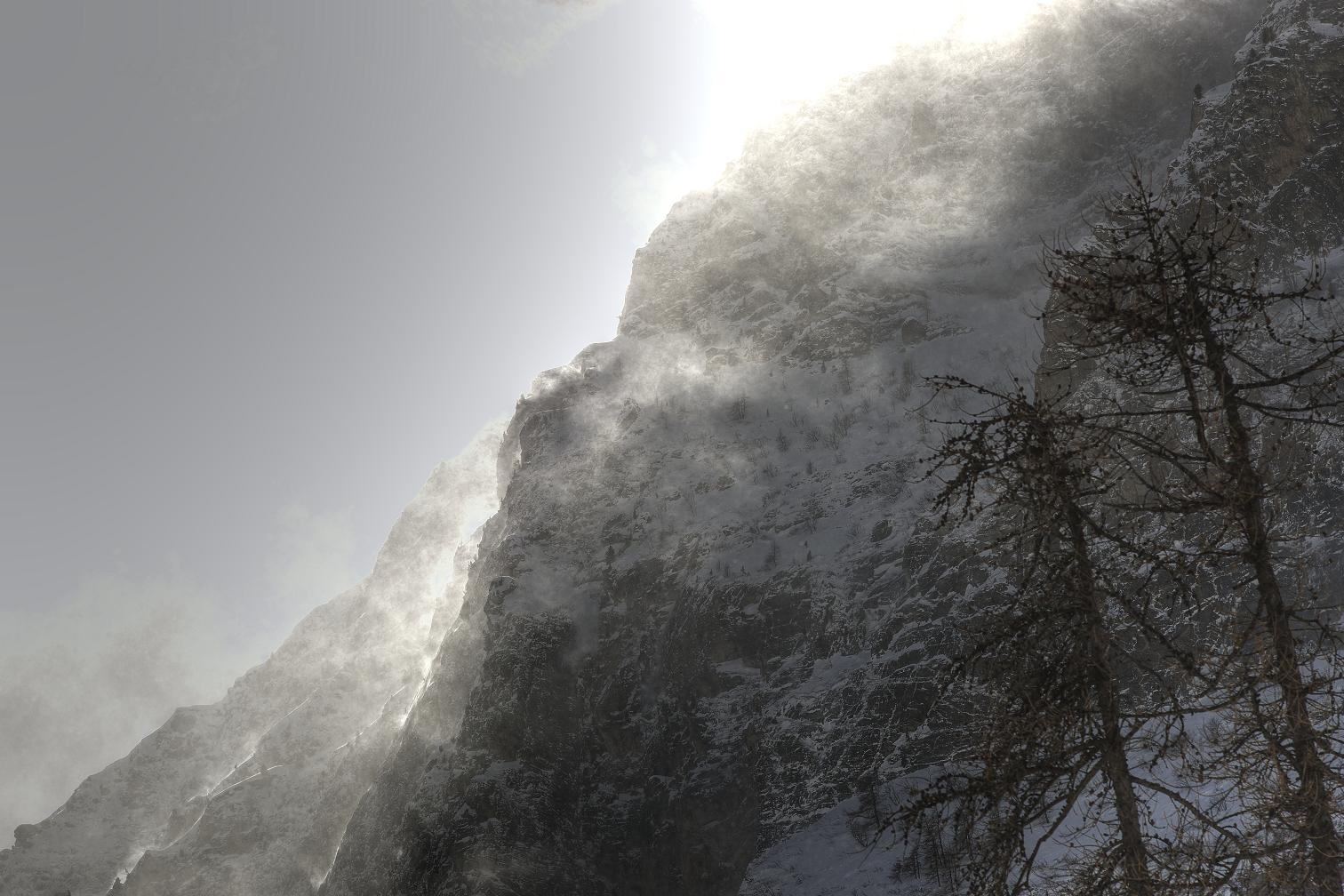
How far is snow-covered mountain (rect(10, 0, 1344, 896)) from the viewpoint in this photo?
5912 cm

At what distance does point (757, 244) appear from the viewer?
341 ft

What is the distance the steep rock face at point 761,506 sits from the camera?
60.5m

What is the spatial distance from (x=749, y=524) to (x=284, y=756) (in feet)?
231

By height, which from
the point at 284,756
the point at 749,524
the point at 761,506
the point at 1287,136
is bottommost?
the point at 284,756

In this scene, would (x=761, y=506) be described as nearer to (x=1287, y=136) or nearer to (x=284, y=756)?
(x=1287, y=136)

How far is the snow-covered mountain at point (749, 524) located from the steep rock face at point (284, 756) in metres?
0.64

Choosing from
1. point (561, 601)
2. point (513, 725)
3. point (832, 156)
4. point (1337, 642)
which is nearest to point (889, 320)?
point (832, 156)

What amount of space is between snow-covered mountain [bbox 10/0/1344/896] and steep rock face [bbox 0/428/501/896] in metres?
0.64

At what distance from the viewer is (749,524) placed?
7319 cm

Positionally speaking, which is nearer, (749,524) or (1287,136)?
(1287,136)

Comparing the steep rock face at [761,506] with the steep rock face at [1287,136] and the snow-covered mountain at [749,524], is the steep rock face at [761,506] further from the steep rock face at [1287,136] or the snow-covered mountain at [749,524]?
the steep rock face at [1287,136]

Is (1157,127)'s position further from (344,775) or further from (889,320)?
(344,775)

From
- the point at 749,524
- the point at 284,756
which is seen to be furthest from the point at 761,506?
the point at 284,756

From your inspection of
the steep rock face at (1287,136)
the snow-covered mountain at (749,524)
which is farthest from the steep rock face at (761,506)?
the steep rock face at (1287,136)
